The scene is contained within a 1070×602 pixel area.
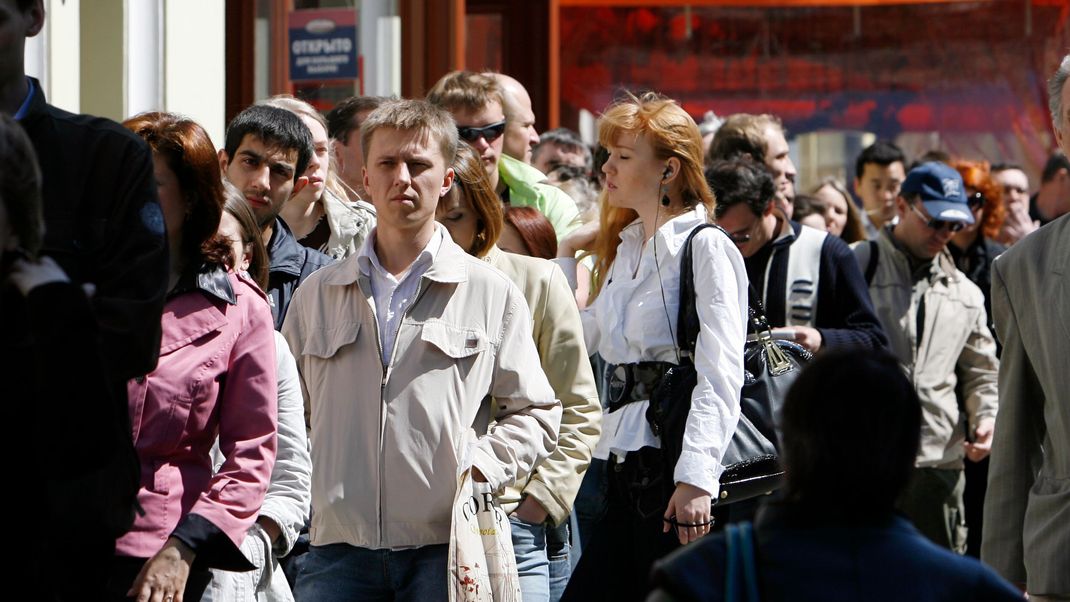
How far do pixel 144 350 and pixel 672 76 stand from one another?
16534 mm

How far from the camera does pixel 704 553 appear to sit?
270 cm

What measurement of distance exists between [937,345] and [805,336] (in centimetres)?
206

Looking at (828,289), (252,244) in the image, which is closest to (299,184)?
(252,244)

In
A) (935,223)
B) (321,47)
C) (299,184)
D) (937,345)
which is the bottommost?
(937,345)

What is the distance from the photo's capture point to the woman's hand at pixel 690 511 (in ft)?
16.3

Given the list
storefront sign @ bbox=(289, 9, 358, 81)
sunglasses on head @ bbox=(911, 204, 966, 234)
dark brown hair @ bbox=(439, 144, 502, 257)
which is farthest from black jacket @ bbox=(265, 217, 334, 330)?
storefront sign @ bbox=(289, 9, 358, 81)

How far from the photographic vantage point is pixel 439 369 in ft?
15.4

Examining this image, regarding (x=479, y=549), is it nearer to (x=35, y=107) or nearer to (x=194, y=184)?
(x=194, y=184)

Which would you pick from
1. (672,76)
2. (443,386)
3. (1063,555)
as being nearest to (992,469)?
(1063,555)

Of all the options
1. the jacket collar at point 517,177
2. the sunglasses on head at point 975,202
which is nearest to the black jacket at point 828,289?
the jacket collar at point 517,177

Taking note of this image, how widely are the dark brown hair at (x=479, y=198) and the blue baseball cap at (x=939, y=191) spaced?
314 cm

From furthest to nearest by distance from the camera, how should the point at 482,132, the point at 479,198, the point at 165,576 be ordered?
1. the point at 482,132
2. the point at 479,198
3. the point at 165,576

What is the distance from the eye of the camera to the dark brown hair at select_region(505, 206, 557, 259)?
6.60 metres

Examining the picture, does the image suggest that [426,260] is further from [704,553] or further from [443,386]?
[704,553]
